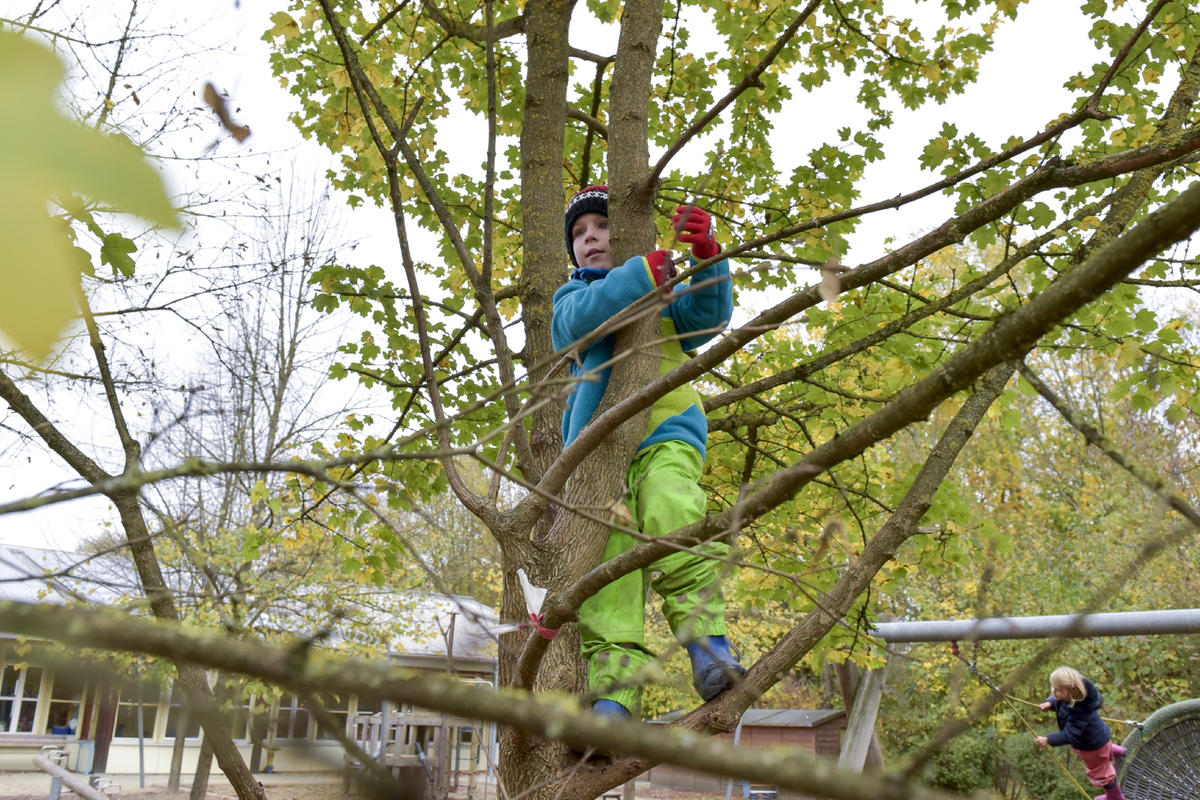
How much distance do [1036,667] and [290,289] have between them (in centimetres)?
1346

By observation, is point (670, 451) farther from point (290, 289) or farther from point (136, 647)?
point (290, 289)

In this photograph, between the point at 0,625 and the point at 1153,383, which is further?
the point at 1153,383

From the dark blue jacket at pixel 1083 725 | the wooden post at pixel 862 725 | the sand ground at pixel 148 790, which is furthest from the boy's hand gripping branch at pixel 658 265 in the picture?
the sand ground at pixel 148 790

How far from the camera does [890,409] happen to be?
35.5 inches

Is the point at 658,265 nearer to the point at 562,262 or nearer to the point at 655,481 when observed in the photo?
the point at 655,481

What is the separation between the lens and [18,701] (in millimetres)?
14188

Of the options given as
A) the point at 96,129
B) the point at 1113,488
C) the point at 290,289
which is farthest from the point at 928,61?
the point at 1113,488

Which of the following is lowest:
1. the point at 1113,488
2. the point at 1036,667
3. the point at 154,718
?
the point at 154,718

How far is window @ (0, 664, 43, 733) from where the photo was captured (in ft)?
46.3

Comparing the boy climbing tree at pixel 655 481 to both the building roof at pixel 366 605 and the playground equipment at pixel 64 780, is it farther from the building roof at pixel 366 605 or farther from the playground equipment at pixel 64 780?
the building roof at pixel 366 605

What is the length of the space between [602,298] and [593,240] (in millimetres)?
820

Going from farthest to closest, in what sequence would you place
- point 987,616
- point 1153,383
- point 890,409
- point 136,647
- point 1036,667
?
point 1153,383
point 890,409
point 987,616
point 1036,667
point 136,647

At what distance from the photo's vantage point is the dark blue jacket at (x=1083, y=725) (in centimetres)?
560

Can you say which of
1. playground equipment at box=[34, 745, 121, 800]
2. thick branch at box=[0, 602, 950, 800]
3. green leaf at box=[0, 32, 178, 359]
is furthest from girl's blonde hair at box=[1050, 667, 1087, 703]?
green leaf at box=[0, 32, 178, 359]
